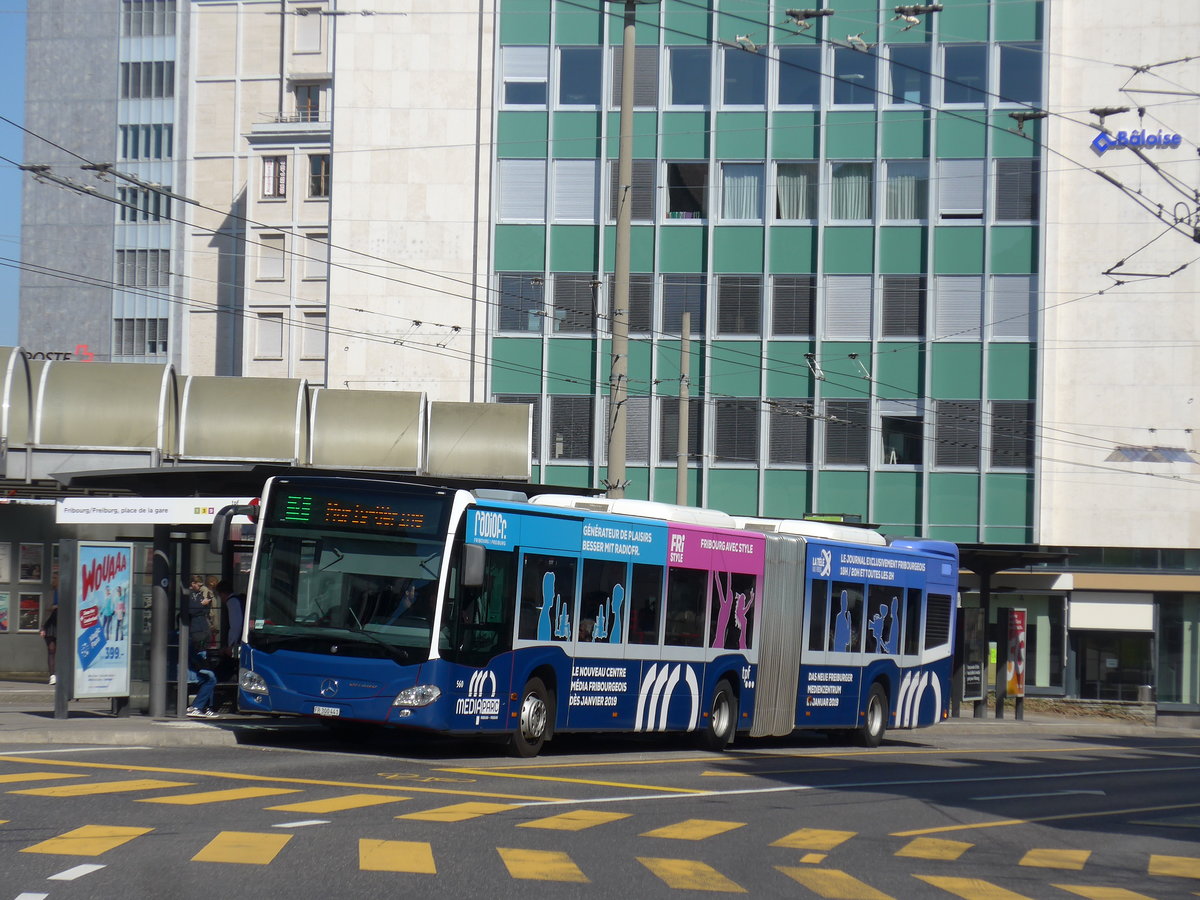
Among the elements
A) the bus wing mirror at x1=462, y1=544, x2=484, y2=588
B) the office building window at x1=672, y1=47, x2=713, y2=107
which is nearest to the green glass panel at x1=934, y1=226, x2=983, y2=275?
the office building window at x1=672, y1=47, x2=713, y2=107

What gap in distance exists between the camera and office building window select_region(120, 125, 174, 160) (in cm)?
9544

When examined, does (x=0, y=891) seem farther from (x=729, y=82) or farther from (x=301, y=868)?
(x=729, y=82)

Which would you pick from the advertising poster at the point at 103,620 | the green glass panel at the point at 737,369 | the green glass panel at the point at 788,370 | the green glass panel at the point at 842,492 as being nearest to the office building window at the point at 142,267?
the green glass panel at the point at 737,369

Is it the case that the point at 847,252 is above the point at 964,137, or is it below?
below

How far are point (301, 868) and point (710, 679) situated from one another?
12.1m

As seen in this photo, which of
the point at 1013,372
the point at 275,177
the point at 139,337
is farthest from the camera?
the point at 139,337

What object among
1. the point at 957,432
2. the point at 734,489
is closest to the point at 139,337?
the point at 734,489

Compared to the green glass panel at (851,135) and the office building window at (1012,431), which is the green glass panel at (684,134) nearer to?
the green glass panel at (851,135)

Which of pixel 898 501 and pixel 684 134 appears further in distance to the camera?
pixel 684 134

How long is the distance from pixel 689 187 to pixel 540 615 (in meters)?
30.1

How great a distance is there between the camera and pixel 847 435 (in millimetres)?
46062

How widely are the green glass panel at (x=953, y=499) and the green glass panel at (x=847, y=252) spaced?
585 centimetres

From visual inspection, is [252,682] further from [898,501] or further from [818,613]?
[898,501]

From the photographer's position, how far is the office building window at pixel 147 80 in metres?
96.1
